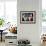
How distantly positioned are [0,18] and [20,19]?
2193 mm

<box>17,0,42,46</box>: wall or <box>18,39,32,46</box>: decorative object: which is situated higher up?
<box>17,0,42,46</box>: wall

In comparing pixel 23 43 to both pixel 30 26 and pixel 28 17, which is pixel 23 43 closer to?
pixel 30 26

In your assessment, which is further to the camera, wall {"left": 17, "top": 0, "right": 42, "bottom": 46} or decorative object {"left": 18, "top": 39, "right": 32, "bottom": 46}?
wall {"left": 17, "top": 0, "right": 42, "bottom": 46}

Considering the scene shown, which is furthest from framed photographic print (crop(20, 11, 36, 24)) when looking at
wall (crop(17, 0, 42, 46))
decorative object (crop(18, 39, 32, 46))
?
decorative object (crop(18, 39, 32, 46))

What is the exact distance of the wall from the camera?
527cm

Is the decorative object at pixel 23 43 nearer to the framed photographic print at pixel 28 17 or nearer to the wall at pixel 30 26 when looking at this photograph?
the wall at pixel 30 26

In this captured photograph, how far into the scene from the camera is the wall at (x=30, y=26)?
5.27 meters

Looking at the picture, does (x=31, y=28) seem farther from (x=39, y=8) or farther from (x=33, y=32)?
(x=39, y=8)

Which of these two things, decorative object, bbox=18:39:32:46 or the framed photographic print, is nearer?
decorative object, bbox=18:39:32:46

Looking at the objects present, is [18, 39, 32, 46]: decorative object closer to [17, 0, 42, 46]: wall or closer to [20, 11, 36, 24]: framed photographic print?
[17, 0, 42, 46]: wall

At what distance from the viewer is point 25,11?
5301 millimetres

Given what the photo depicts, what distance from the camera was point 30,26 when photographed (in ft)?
17.5

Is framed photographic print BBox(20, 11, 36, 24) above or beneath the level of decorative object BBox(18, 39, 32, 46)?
above

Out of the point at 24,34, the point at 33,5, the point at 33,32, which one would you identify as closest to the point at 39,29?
the point at 33,32
